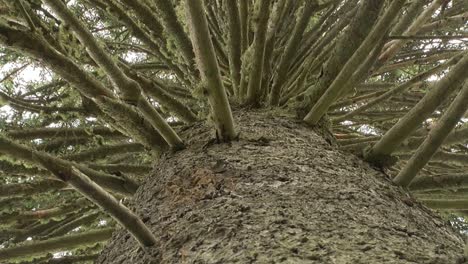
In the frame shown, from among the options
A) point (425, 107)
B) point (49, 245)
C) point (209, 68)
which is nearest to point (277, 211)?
point (209, 68)

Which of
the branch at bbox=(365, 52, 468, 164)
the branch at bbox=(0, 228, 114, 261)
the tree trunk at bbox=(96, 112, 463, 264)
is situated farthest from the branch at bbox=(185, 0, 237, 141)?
the branch at bbox=(0, 228, 114, 261)

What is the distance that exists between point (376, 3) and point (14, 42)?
1143mm

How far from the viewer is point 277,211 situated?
1.23 meters

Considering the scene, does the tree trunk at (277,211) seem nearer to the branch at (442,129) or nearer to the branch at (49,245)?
the branch at (442,129)

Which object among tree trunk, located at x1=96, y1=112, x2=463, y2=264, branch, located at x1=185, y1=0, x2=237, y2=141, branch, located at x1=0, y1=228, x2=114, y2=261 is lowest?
tree trunk, located at x1=96, y1=112, x2=463, y2=264

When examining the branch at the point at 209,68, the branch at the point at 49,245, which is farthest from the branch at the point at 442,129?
the branch at the point at 49,245

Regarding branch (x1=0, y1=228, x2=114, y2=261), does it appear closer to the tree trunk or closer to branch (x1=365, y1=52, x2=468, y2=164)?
the tree trunk

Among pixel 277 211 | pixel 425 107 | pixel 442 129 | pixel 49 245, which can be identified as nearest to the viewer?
pixel 277 211

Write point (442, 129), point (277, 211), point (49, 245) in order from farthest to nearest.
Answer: point (49, 245) → point (442, 129) → point (277, 211)

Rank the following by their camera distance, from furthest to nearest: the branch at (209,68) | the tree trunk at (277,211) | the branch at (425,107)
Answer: the branch at (425,107) < the branch at (209,68) < the tree trunk at (277,211)

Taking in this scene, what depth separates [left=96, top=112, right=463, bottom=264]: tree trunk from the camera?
3.47 ft

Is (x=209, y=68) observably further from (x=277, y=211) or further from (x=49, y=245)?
(x=49, y=245)

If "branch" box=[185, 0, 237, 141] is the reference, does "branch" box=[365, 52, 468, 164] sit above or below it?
below

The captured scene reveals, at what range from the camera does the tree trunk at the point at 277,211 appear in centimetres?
106
